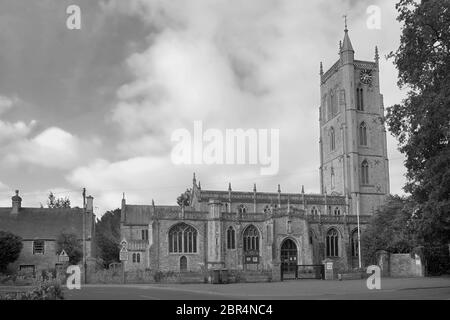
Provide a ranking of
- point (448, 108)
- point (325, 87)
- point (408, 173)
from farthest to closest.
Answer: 1. point (325, 87)
2. point (408, 173)
3. point (448, 108)

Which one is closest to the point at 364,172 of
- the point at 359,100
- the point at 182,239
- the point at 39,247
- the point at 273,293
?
the point at 359,100

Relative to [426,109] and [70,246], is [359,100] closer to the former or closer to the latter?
[70,246]

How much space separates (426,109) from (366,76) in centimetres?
6742

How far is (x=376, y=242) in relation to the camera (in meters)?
61.9

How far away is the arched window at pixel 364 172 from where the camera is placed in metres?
83.4

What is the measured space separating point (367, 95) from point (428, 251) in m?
43.7

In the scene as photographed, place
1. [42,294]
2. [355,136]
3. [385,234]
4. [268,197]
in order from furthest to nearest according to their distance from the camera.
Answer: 1. [355,136]
2. [268,197]
3. [385,234]
4. [42,294]

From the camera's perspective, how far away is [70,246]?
58312mm

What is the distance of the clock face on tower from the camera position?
87500 mm

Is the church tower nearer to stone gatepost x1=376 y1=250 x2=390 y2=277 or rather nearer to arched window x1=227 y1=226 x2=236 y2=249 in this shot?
arched window x1=227 y1=226 x2=236 y2=249

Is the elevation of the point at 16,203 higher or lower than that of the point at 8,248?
higher
